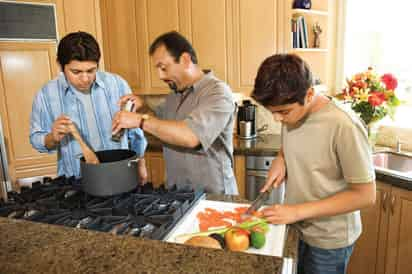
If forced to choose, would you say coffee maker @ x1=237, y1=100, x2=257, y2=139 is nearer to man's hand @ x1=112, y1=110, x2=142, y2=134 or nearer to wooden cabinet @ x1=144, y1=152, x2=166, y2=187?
wooden cabinet @ x1=144, y1=152, x2=166, y2=187

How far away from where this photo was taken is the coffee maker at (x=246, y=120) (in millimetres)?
2867

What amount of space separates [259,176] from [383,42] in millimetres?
1484

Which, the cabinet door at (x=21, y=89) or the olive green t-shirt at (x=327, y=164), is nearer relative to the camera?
the olive green t-shirt at (x=327, y=164)

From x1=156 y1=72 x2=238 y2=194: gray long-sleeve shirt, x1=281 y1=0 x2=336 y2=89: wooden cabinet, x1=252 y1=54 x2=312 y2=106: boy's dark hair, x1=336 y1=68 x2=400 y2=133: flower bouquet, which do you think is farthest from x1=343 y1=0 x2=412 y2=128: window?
x1=252 y1=54 x2=312 y2=106: boy's dark hair

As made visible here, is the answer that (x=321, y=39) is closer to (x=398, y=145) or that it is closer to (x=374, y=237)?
(x=398, y=145)

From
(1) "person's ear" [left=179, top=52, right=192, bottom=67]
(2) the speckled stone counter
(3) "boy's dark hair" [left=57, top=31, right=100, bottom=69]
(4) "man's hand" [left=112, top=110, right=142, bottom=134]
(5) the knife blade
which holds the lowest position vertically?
(2) the speckled stone counter

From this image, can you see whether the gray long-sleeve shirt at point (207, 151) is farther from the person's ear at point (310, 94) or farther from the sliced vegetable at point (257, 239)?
the sliced vegetable at point (257, 239)

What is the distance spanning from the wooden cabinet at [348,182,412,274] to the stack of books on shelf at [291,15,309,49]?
4.16 ft

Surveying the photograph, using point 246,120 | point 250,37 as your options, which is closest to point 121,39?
point 250,37

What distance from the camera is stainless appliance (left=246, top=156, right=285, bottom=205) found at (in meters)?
2.54

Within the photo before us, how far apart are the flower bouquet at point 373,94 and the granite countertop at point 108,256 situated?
6.16ft

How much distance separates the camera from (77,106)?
1602 mm

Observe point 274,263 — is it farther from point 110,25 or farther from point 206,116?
point 110,25

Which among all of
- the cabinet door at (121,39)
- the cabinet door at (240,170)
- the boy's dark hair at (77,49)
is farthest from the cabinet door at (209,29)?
the boy's dark hair at (77,49)
